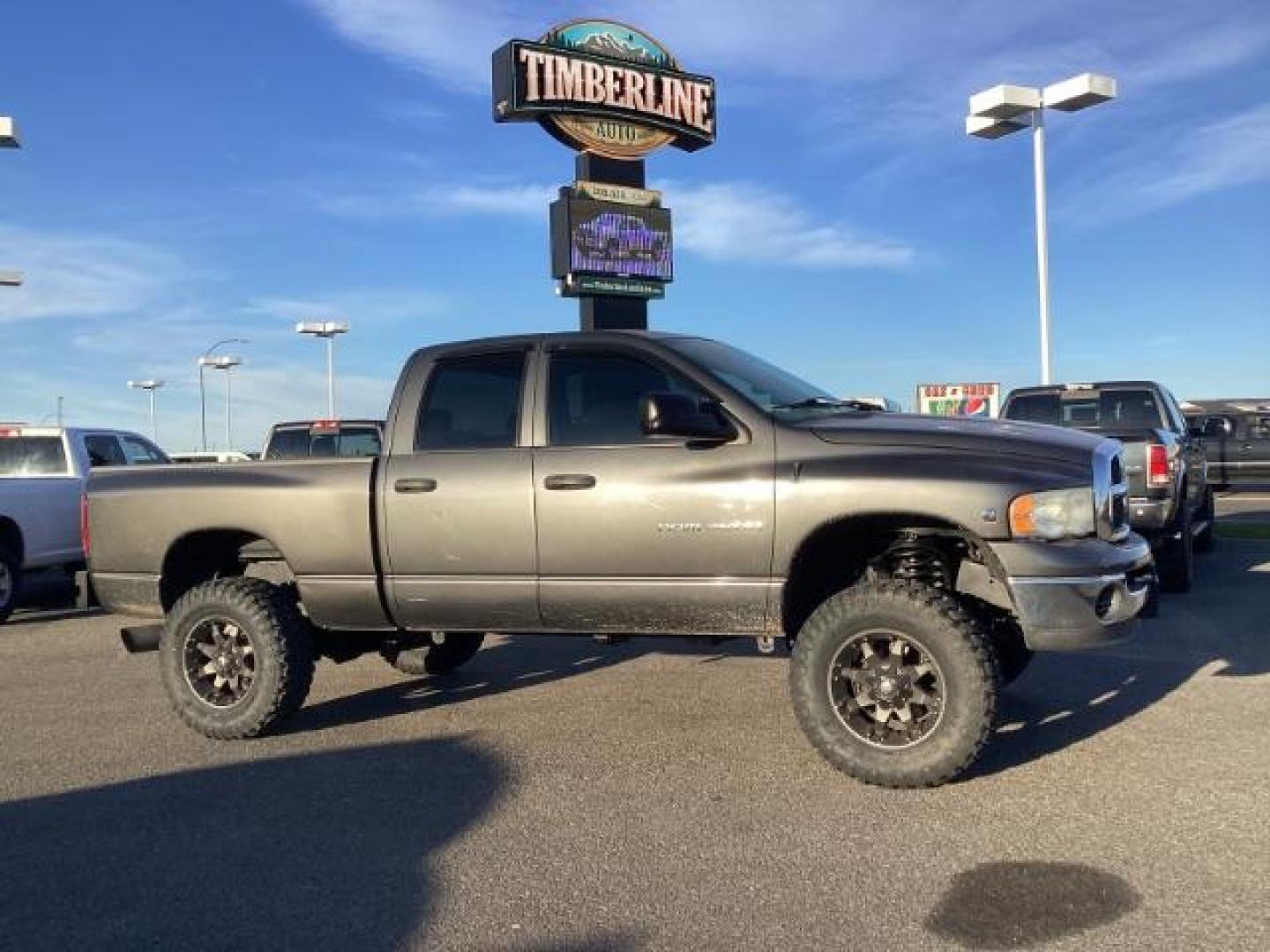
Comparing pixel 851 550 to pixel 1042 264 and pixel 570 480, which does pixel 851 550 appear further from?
pixel 1042 264

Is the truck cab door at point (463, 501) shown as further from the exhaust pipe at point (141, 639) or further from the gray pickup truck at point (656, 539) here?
the exhaust pipe at point (141, 639)

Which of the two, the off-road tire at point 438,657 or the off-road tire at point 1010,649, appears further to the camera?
the off-road tire at point 438,657

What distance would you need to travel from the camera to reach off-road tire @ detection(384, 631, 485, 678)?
7477 mm

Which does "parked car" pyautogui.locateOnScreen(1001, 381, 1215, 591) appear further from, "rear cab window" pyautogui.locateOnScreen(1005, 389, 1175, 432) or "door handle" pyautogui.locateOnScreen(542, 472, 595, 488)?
"door handle" pyautogui.locateOnScreen(542, 472, 595, 488)

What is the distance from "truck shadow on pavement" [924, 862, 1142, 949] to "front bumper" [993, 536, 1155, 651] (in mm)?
1053

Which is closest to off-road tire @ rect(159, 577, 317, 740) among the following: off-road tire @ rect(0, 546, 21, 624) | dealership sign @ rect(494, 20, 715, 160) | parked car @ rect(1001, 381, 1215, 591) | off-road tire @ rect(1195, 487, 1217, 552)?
off-road tire @ rect(0, 546, 21, 624)

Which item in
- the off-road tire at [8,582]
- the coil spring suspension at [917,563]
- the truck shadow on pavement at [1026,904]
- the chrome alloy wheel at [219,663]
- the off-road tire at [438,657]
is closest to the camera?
the truck shadow on pavement at [1026,904]

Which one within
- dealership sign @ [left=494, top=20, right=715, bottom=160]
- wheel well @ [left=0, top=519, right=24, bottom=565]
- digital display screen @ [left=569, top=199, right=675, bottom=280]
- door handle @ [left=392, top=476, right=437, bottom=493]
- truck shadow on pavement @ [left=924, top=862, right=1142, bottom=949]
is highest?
dealership sign @ [left=494, top=20, right=715, bottom=160]

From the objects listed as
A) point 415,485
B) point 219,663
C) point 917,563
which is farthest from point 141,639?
point 917,563

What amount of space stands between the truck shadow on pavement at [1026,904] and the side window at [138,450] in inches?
459

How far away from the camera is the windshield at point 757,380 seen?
215 inches

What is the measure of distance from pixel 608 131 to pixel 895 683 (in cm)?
1994

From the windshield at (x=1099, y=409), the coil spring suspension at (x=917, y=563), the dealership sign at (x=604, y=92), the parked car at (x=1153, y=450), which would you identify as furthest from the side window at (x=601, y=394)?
the dealership sign at (x=604, y=92)

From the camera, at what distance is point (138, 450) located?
1353 centimetres
